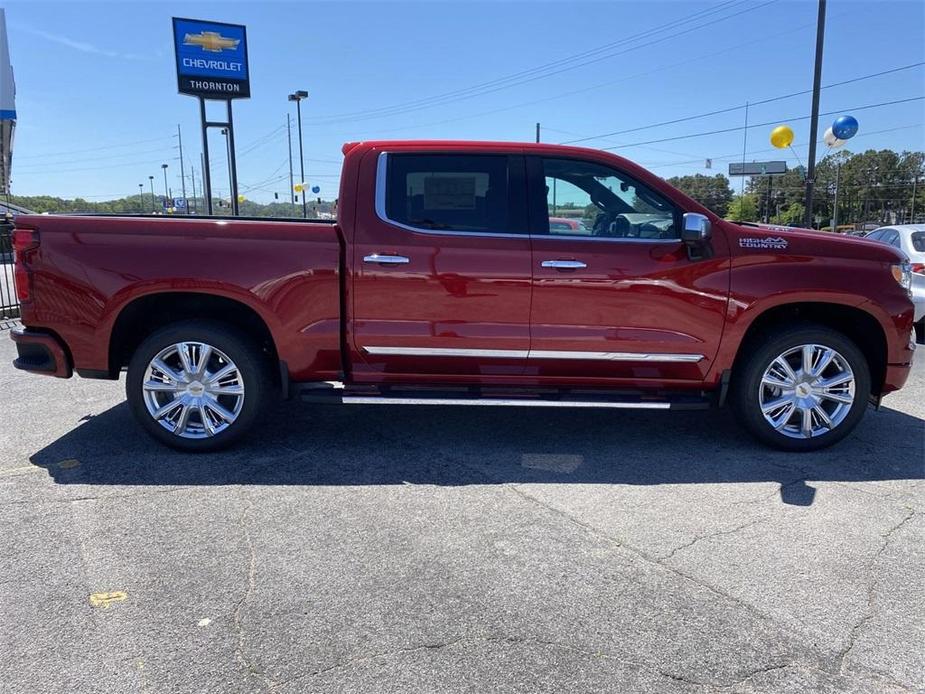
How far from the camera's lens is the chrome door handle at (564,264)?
439cm

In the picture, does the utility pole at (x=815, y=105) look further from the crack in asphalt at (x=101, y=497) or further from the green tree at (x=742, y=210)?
the green tree at (x=742, y=210)

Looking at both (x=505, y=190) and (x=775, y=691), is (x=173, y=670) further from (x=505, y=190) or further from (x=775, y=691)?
(x=505, y=190)

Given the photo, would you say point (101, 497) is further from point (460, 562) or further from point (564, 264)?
point (564, 264)

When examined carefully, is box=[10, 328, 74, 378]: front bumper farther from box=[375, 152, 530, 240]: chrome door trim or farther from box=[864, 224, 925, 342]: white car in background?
box=[864, 224, 925, 342]: white car in background

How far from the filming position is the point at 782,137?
16797 mm

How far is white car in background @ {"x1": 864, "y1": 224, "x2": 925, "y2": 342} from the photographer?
8315 mm

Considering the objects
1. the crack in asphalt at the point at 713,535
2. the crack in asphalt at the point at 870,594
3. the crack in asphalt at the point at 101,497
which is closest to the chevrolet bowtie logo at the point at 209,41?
the crack in asphalt at the point at 101,497

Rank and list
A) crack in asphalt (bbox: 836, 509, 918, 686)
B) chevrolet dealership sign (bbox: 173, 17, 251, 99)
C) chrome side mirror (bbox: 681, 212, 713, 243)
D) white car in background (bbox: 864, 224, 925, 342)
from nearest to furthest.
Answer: crack in asphalt (bbox: 836, 509, 918, 686)
chrome side mirror (bbox: 681, 212, 713, 243)
white car in background (bbox: 864, 224, 925, 342)
chevrolet dealership sign (bbox: 173, 17, 251, 99)

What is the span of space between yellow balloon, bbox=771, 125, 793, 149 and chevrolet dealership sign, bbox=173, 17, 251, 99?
13.0 meters

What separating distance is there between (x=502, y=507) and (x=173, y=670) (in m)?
1.86

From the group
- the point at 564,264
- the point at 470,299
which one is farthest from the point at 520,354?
the point at 564,264

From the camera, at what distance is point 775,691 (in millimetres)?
2314

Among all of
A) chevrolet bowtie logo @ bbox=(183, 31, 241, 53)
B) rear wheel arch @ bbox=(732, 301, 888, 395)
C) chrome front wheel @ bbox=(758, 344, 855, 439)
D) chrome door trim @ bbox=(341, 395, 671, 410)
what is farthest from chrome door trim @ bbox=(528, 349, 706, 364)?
chevrolet bowtie logo @ bbox=(183, 31, 241, 53)

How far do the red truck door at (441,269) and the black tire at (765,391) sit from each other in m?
1.53
